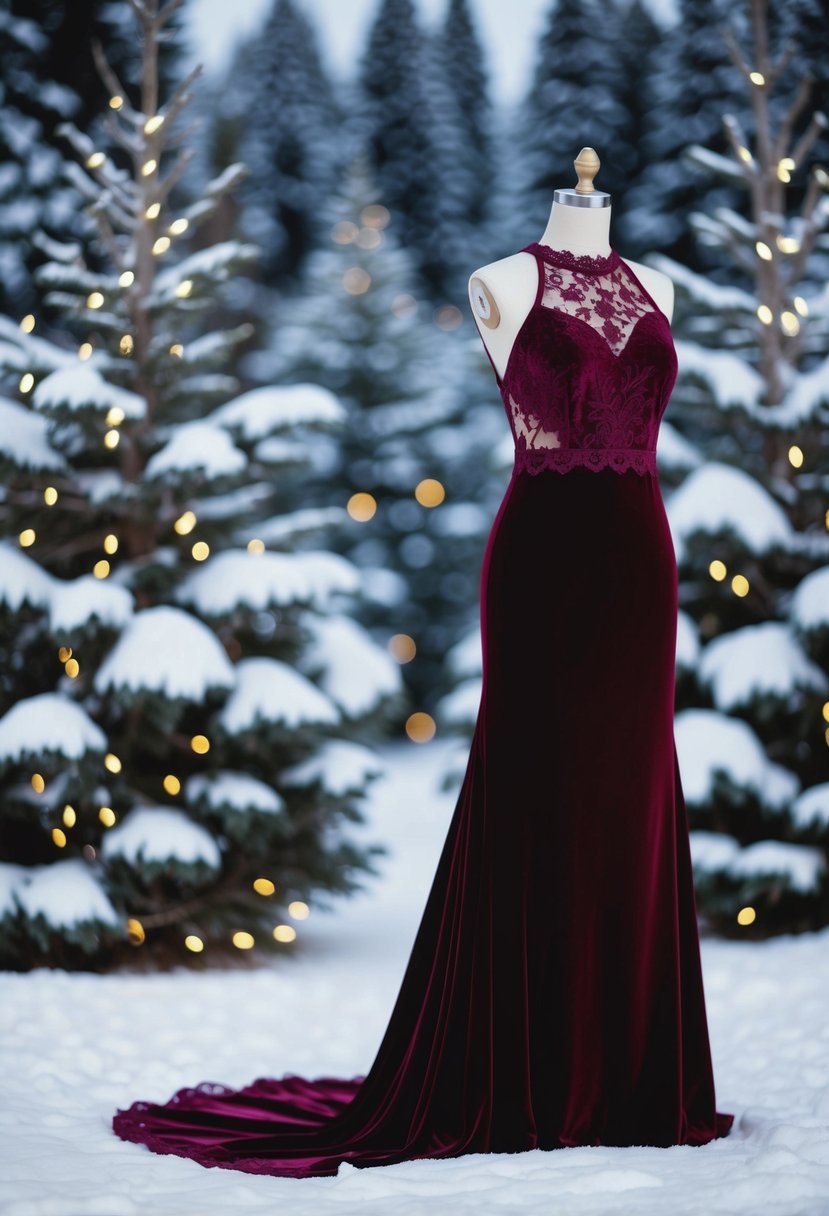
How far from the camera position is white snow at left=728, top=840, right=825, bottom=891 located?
4746 millimetres

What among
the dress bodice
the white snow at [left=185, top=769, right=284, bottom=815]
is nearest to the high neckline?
the dress bodice

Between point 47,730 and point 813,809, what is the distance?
2.64m

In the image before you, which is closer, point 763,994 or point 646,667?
point 646,667

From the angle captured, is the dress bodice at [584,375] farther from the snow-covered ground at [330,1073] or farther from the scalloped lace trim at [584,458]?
the snow-covered ground at [330,1073]

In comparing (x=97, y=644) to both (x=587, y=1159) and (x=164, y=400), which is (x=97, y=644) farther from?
(x=587, y=1159)

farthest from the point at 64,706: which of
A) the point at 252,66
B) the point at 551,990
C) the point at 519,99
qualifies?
the point at 252,66

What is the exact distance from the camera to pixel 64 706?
439 centimetres

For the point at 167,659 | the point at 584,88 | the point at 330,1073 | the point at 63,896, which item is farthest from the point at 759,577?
the point at 584,88

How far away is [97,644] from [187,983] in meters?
1.19

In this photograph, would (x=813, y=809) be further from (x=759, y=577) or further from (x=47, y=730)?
(x=47, y=730)

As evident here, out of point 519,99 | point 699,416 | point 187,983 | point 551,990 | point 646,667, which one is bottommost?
point 187,983

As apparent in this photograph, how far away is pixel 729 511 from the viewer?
5.00m

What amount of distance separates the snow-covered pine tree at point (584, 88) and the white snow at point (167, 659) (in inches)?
304

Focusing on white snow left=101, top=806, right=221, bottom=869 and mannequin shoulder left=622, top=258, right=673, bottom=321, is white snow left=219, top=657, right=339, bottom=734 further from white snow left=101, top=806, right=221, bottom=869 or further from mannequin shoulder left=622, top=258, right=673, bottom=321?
mannequin shoulder left=622, top=258, right=673, bottom=321
